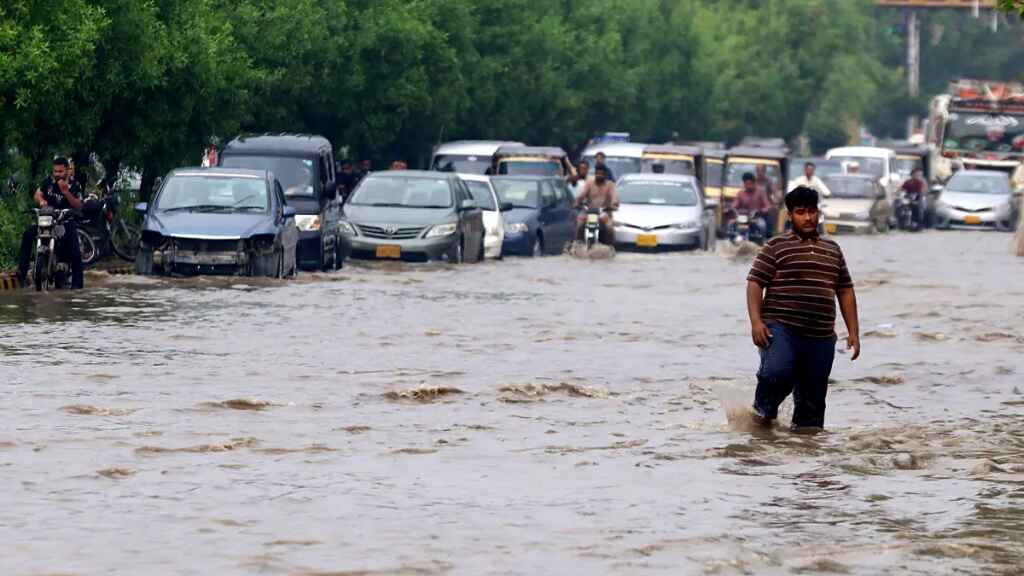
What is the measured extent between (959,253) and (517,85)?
16.1 metres

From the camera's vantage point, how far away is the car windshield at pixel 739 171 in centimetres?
5341

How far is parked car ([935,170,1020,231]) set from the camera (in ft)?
185

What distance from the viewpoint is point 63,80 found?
27.4m

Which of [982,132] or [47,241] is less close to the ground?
[47,241]

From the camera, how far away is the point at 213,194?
1128 inches

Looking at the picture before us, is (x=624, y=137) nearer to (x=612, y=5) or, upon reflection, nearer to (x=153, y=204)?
(x=612, y=5)

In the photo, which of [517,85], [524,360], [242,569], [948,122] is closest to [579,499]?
[242,569]

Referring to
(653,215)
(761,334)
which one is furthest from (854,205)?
(761,334)

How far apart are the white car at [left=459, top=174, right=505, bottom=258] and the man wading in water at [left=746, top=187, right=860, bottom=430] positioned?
2257 centimetres

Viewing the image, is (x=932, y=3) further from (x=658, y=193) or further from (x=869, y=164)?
(x=658, y=193)

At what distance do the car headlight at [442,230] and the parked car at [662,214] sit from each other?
7.46 meters

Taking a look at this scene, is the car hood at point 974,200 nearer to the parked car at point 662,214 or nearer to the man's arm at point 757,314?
the parked car at point 662,214

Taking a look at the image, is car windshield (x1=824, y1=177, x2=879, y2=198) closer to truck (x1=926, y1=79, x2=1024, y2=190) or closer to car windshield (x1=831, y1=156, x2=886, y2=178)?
car windshield (x1=831, y1=156, x2=886, y2=178)

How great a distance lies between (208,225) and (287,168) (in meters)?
5.46
